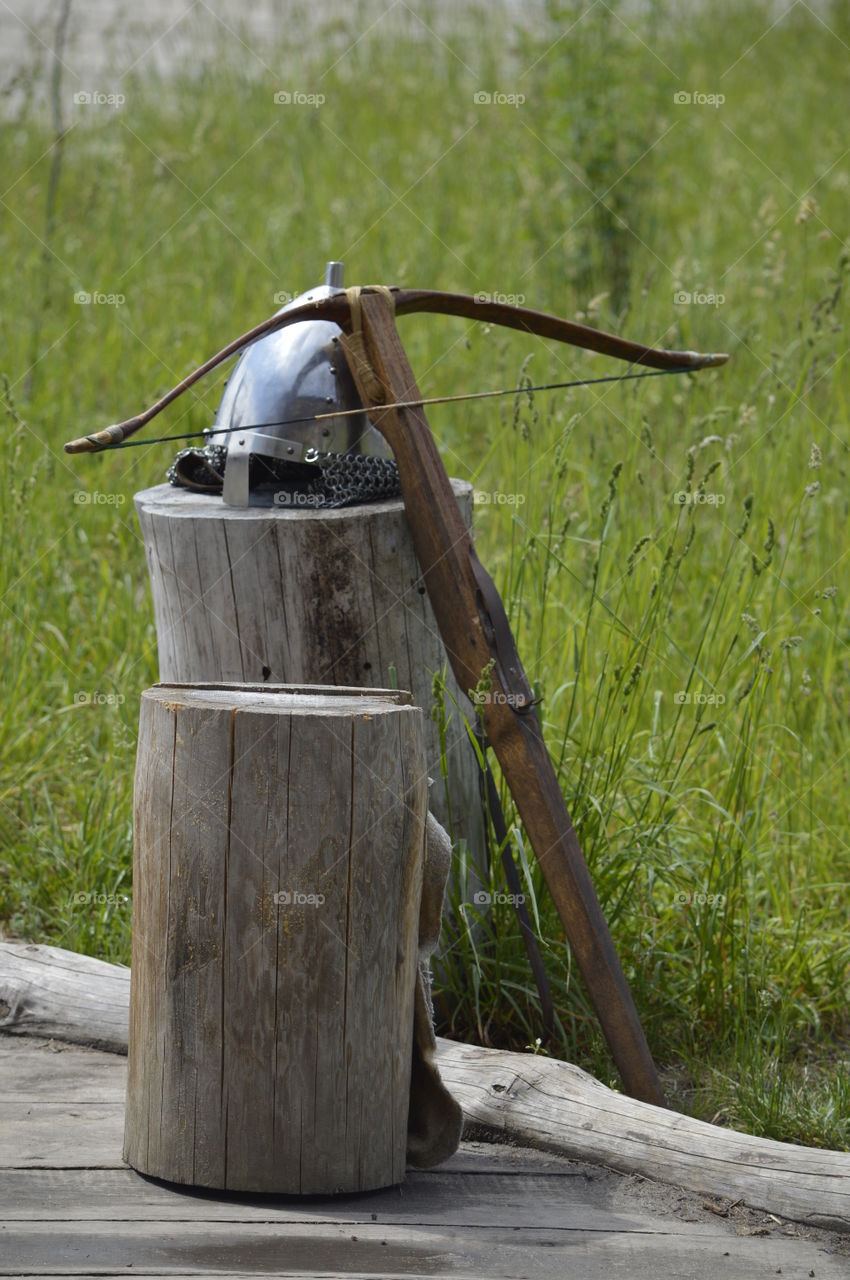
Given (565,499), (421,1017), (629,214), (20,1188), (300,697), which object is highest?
(629,214)

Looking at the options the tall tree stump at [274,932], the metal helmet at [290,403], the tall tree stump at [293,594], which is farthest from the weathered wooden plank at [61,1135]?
the metal helmet at [290,403]

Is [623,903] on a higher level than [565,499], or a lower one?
lower

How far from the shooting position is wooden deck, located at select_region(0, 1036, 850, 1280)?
199 cm

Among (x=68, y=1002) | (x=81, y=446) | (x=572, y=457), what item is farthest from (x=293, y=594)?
(x=572, y=457)

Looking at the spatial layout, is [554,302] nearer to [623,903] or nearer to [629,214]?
[629,214]

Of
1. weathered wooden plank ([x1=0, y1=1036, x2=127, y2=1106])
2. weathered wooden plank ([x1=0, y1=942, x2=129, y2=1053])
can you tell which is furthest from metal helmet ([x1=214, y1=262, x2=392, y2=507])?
weathered wooden plank ([x1=0, y1=1036, x2=127, y2=1106])

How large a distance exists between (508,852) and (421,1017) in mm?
494

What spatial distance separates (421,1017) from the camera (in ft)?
7.72

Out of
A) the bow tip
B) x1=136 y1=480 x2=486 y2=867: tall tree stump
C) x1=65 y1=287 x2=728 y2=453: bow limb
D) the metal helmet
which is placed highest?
x1=65 y1=287 x2=728 y2=453: bow limb

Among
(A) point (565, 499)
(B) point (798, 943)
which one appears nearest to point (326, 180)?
(A) point (565, 499)

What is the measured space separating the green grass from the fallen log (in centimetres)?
28

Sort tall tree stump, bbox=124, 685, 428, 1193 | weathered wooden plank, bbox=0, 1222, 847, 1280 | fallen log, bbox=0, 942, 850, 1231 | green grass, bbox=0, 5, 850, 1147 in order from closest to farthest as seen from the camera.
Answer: weathered wooden plank, bbox=0, 1222, 847, 1280 < tall tree stump, bbox=124, 685, 428, 1193 < fallen log, bbox=0, 942, 850, 1231 < green grass, bbox=0, 5, 850, 1147

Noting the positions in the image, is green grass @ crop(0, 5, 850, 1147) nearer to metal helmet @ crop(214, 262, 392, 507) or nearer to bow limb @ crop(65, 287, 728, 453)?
bow limb @ crop(65, 287, 728, 453)

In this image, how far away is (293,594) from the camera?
263 cm
